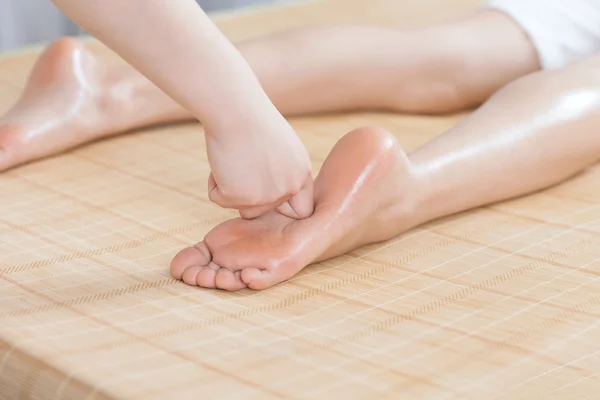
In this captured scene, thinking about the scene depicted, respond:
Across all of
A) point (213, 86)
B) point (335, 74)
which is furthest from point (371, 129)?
point (335, 74)

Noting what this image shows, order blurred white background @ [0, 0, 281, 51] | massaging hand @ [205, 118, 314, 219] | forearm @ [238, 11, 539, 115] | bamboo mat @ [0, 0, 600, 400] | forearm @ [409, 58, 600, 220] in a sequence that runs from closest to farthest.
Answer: bamboo mat @ [0, 0, 600, 400], massaging hand @ [205, 118, 314, 219], forearm @ [409, 58, 600, 220], forearm @ [238, 11, 539, 115], blurred white background @ [0, 0, 281, 51]

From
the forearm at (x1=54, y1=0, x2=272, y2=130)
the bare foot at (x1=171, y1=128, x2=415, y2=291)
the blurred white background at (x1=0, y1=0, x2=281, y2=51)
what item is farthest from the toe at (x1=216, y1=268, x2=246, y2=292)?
the blurred white background at (x1=0, y1=0, x2=281, y2=51)

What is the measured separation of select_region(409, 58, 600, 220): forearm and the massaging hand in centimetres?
20

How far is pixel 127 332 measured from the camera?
34.1 inches

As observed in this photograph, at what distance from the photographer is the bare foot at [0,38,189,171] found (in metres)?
1.29

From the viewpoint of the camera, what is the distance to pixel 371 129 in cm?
102

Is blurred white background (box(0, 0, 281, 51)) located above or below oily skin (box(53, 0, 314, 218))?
below

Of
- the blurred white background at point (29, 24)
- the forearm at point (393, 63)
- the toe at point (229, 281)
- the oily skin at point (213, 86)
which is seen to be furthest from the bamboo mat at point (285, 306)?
the blurred white background at point (29, 24)

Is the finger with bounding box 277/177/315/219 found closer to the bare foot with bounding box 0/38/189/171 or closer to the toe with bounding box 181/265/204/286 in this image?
the toe with bounding box 181/265/204/286

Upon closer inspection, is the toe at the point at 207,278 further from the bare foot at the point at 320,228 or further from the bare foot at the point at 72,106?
the bare foot at the point at 72,106

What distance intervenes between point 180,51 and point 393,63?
63cm

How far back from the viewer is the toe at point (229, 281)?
0.96 m

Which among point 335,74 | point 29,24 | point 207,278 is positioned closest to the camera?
point 207,278

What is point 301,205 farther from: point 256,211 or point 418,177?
point 418,177
